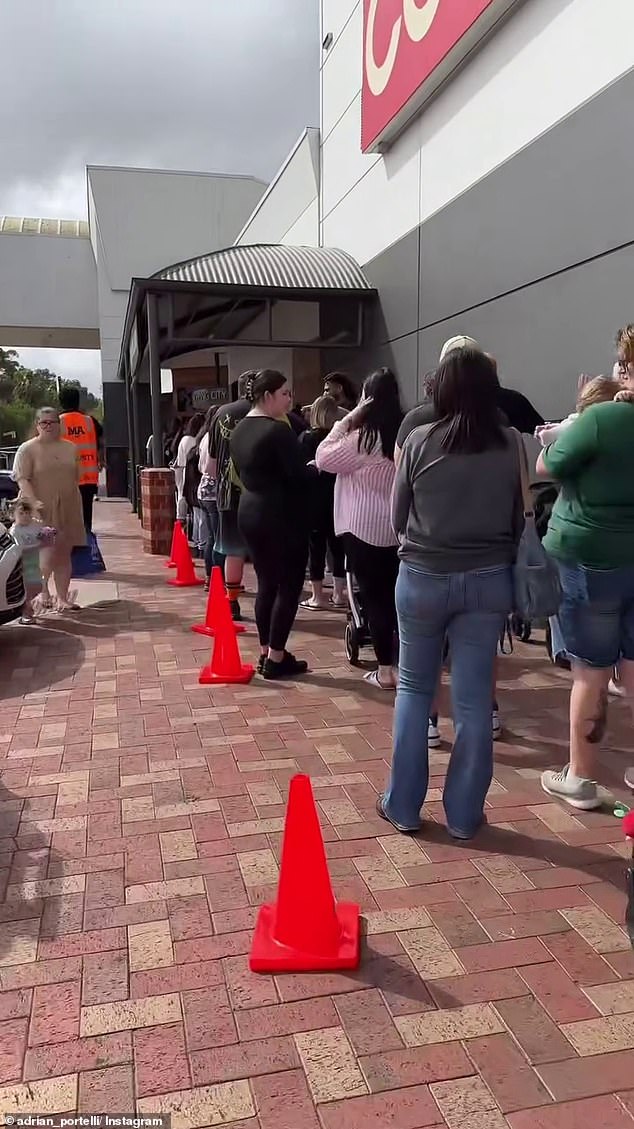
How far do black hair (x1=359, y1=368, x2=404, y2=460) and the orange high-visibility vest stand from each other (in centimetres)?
607

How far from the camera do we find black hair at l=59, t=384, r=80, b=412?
916cm

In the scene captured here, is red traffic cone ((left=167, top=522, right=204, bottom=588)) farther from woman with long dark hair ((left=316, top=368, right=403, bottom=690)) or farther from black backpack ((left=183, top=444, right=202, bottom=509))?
woman with long dark hair ((left=316, top=368, right=403, bottom=690))

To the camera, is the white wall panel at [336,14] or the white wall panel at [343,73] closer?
the white wall panel at [343,73]

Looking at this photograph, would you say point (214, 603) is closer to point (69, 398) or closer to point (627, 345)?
point (627, 345)

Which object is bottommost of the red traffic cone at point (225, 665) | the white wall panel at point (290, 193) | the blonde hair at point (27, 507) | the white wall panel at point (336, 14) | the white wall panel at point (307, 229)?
the red traffic cone at point (225, 665)

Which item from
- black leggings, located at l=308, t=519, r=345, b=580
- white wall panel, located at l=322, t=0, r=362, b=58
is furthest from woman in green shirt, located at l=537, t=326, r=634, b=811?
white wall panel, located at l=322, t=0, r=362, b=58

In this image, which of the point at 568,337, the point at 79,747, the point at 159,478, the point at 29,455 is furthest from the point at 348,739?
the point at 159,478

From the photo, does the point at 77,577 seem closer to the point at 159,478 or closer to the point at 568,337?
the point at 159,478

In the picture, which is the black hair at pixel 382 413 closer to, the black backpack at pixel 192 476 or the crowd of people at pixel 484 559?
the crowd of people at pixel 484 559

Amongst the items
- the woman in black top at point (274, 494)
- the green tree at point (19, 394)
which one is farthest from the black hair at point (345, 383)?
the green tree at point (19, 394)

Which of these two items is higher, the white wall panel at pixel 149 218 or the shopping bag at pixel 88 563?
the white wall panel at pixel 149 218

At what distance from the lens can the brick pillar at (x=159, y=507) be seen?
11031mm

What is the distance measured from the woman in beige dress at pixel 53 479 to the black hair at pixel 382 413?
11.9ft

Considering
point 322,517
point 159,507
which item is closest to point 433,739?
point 322,517
